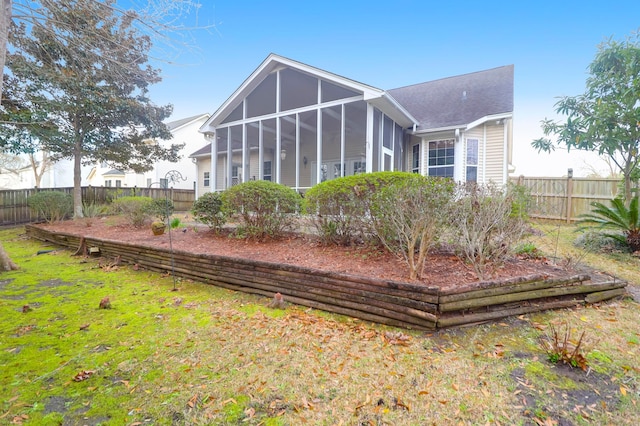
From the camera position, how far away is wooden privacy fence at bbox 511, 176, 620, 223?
9836 mm

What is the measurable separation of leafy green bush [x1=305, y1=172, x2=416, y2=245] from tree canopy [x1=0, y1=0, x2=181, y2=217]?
3.97 m

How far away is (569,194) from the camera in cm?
1021

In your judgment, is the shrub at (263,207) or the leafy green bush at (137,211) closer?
the shrub at (263,207)

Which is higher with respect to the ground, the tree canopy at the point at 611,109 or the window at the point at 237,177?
the tree canopy at the point at 611,109

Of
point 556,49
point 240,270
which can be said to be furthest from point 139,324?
point 556,49

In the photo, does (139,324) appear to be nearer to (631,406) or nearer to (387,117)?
(631,406)

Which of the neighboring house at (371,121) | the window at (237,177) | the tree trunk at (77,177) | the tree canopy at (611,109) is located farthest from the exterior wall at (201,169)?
the tree canopy at (611,109)

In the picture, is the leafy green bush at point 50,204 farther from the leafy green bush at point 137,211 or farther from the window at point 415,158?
the window at point 415,158

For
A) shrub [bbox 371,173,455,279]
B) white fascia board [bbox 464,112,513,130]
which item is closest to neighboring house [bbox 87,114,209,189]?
white fascia board [bbox 464,112,513,130]

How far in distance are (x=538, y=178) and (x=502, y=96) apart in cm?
342

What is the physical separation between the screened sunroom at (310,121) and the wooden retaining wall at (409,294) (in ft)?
17.1

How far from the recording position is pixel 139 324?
133 inches

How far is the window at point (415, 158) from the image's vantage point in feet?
37.2

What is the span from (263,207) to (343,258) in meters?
2.07
